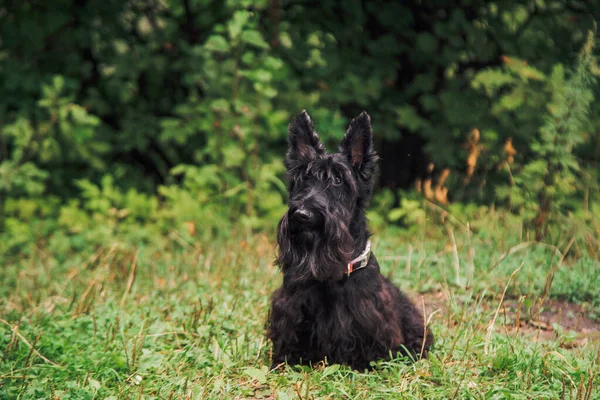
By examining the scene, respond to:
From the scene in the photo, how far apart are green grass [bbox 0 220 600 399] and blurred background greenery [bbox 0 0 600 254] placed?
0.96 metres

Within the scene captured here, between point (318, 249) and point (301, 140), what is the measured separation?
676mm

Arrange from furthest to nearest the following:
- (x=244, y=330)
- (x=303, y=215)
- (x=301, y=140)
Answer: (x=244, y=330) → (x=301, y=140) → (x=303, y=215)

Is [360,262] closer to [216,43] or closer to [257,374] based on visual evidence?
[257,374]

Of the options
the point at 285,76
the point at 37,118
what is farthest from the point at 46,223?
the point at 285,76

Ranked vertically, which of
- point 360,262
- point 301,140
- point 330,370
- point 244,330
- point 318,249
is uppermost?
point 301,140

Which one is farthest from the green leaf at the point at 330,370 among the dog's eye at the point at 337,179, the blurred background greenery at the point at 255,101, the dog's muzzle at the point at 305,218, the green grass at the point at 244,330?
the blurred background greenery at the point at 255,101

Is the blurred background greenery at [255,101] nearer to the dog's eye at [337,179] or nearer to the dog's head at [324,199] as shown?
the dog's head at [324,199]

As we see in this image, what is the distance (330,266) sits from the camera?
3.41 m

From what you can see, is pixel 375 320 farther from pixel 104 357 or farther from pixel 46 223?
pixel 46 223

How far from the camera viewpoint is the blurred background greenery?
696cm

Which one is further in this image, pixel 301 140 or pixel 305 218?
pixel 301 140

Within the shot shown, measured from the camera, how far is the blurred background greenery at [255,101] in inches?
274

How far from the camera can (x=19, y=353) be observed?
3.74 meters

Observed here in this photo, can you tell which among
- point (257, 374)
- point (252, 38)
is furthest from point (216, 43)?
point (257, 374)
